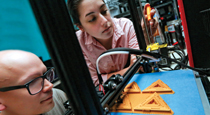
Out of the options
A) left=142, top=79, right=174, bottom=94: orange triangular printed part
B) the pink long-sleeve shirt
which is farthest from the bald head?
the pink long-sleeve shirt

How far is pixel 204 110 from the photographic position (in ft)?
1.21

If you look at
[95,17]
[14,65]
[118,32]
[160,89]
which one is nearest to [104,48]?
[118,32]

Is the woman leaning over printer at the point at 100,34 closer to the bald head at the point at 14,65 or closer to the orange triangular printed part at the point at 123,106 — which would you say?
the orange triangular printed part at the point at 123,106

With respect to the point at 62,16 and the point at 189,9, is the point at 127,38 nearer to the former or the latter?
the point at 189,9

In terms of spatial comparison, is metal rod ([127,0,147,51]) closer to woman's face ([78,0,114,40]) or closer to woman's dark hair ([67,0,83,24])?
woman's face ([78,0,114,40])

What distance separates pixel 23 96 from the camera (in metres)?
0.38

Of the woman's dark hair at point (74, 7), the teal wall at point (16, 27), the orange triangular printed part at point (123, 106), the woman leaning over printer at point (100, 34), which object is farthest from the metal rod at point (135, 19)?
the teal wall at point (16, 27)

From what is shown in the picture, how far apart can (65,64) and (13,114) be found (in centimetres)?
33

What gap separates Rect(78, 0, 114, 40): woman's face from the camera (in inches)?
30.6

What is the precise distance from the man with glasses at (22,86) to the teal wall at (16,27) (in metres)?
0.43

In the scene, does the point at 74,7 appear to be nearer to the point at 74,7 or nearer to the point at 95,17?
the point at 74,7

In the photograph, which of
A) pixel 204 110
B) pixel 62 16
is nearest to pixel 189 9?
pixel 204 110

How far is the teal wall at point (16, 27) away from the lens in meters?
0.85

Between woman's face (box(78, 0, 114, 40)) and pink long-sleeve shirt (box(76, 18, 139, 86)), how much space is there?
0.60ft
